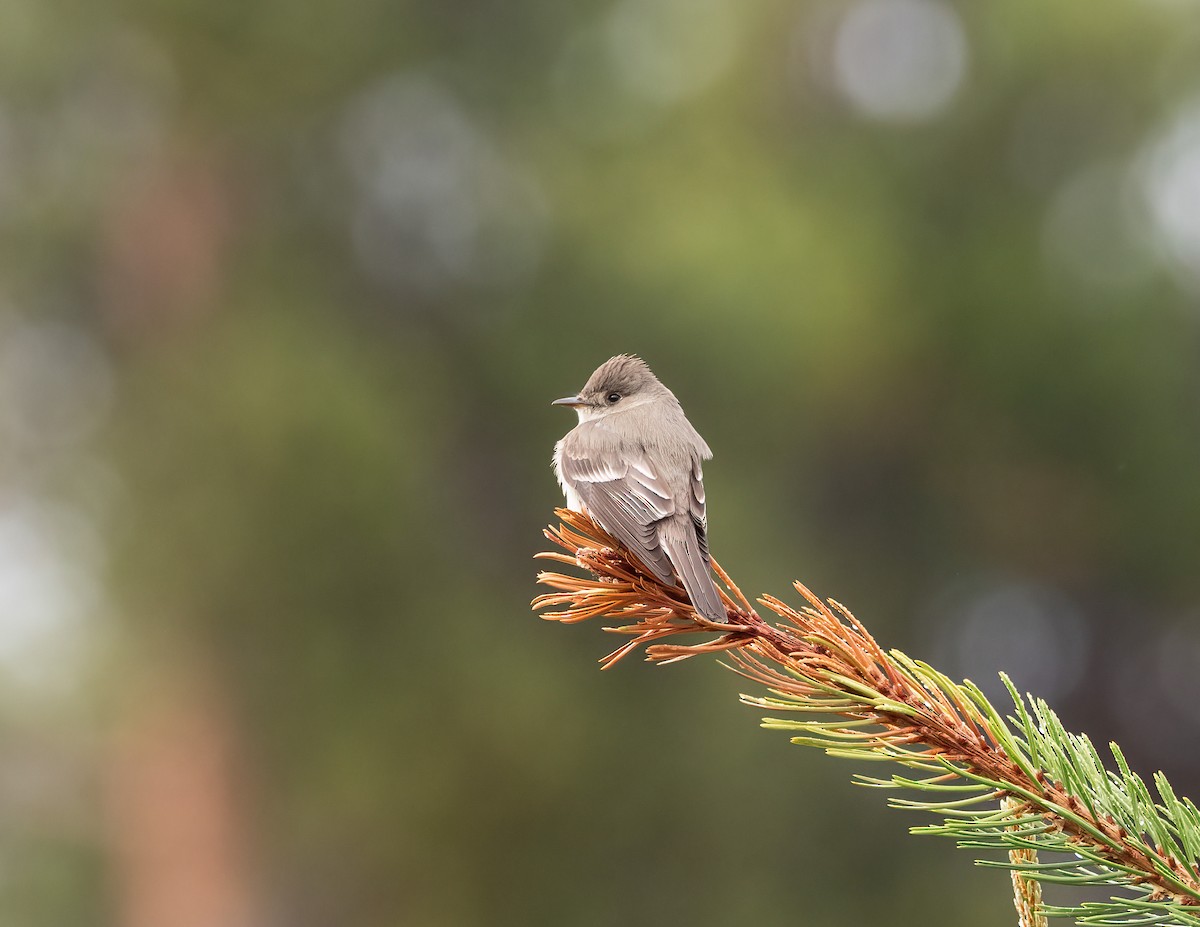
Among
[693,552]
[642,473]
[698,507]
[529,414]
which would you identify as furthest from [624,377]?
[529,414]

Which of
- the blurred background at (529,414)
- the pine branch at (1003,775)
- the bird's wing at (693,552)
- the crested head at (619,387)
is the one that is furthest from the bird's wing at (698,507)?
the blurred background at (529,414)

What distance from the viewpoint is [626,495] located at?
293 cm

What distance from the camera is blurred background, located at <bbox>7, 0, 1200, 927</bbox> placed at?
7.59 meters

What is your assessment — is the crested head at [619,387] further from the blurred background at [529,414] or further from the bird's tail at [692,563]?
the blurred background at [529,414]

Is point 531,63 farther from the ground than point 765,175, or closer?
farther from the ground

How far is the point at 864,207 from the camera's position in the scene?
8.76 meters

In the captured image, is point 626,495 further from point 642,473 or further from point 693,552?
point 693,552

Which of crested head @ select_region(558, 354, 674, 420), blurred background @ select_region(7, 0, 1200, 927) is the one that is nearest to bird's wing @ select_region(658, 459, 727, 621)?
crested head @ select_region(558, 354, 674, 420)

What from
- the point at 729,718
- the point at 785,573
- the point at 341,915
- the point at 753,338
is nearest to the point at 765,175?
the point at 753,338

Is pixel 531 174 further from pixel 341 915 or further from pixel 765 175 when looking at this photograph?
pixel 341 915

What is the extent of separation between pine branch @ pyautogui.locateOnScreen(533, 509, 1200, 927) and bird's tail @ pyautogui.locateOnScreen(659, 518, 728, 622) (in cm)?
30

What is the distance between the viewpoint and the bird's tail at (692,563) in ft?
6.55

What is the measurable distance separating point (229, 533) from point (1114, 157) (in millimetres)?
6250

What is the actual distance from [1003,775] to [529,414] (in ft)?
22.5
